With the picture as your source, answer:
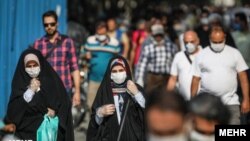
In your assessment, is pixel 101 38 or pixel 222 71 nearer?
pixel 222 71

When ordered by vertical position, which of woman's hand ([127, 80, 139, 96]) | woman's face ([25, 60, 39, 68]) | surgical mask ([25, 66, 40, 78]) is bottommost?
woman's hand ([127, 80, 139, 96])

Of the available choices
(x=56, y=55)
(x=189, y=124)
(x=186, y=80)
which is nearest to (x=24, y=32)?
(x=56, y=55)

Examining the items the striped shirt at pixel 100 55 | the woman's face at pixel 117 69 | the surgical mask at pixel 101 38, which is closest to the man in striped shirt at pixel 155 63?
the striped shirt at pixel 100 55

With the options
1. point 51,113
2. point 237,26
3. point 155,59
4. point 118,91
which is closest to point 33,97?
point 51,113

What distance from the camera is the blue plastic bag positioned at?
802cm

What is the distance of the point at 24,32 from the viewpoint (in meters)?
11.2

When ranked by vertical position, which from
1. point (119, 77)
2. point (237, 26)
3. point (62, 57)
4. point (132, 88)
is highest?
point (237, 26)

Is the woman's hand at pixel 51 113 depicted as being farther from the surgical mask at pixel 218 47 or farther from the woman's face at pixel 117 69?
the surgical mask at pixel 218 47

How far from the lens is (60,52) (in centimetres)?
959

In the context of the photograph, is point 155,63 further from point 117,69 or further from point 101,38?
point 117,69

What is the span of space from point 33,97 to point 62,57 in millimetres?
1539

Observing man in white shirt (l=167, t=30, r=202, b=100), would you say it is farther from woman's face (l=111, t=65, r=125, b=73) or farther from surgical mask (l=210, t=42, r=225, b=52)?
woman's face (l=111, t=65, r=125, b=73)

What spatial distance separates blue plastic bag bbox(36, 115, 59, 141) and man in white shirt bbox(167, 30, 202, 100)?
2.38 metres

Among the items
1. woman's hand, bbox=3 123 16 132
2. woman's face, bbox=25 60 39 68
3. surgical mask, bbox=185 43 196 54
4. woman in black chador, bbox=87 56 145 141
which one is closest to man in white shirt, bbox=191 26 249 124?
surgical mask, bbox=185 43 196 54
